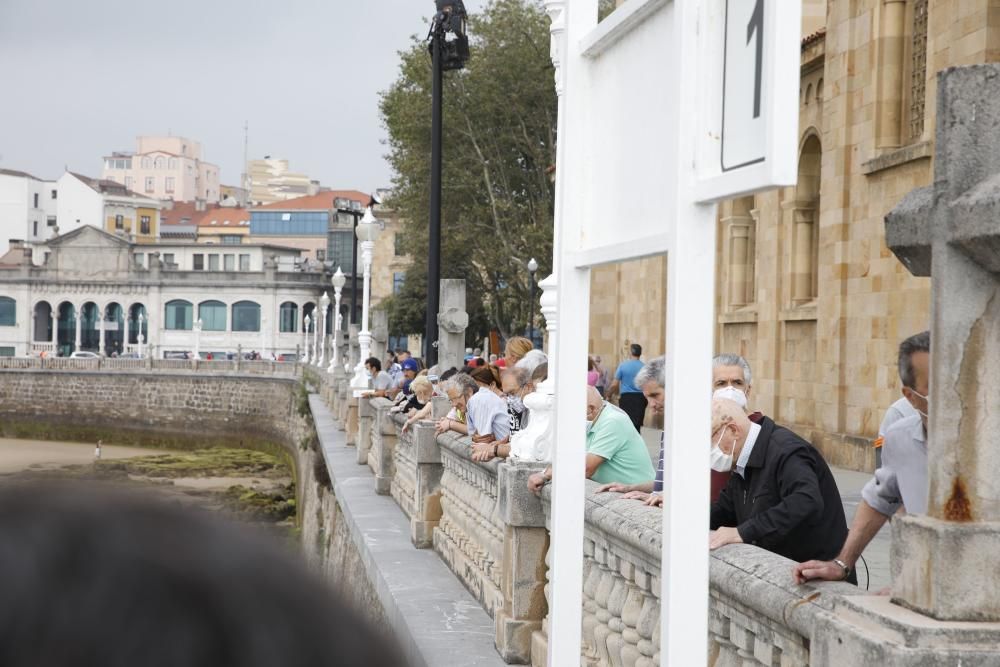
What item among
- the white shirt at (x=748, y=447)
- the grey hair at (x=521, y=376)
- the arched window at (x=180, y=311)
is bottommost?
the white shirt at (x=748, y=447)

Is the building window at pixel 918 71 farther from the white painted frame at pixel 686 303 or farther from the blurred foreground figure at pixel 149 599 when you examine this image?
the blurred foreground figure at pixel 149 599

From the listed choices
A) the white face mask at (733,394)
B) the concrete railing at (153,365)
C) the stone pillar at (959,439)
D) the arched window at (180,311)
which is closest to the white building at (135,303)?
the arched window at (180,311)

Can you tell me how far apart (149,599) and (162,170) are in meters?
180

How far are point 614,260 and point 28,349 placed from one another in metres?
98.9

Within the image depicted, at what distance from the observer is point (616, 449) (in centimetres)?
696

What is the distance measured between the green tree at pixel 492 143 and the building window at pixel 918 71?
22.1 metres

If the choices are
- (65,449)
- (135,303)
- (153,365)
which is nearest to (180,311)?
(135,303)

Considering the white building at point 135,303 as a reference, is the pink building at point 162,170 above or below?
above

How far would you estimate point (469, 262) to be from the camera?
46812 mm

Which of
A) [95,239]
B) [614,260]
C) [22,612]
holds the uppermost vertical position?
[95,239]

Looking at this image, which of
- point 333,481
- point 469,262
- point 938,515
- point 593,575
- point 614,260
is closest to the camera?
point 938,515

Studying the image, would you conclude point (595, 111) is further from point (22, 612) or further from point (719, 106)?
point (22, 612)

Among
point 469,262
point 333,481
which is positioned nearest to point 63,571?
point 333,481

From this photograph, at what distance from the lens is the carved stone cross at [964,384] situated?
113 inches
